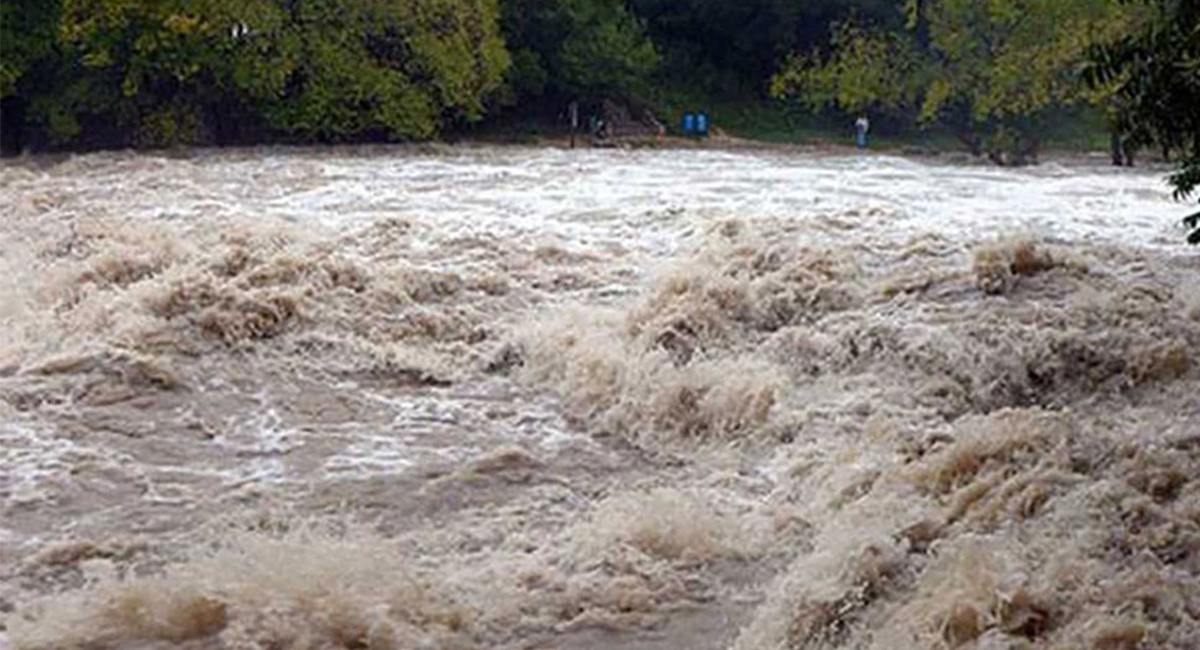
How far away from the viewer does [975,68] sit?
22.8 m

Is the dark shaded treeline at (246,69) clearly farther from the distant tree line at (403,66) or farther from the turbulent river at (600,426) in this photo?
the turbulent river at (600,426)

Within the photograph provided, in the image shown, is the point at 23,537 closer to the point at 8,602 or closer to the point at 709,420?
the point at 8,602

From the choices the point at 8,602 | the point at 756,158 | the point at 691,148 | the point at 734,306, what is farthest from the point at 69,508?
the point at 691,148

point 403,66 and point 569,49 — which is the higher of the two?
point 569,49

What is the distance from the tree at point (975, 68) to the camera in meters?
21.9

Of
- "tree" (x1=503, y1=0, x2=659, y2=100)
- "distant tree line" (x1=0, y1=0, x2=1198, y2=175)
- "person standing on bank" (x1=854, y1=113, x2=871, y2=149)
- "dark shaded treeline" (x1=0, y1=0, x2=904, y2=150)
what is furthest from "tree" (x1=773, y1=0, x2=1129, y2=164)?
"dark shaded treeline" (x1=0, y1=0, x2=904, y2=150)

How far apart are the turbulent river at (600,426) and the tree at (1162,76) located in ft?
5.10

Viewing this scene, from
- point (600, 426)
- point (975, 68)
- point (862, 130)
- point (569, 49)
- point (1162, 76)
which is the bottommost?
point (600, 426)

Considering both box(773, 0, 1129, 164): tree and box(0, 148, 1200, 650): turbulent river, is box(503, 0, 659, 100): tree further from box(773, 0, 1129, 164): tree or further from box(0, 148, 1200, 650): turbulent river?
box(0, 148, 1200, 650): turbulent river

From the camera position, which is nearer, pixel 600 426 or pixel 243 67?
pixel 600 426

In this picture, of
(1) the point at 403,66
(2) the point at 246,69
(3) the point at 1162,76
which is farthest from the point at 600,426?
(1) the point at 403,66

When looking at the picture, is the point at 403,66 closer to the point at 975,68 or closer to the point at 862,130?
the point at 862,130

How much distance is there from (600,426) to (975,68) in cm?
1607

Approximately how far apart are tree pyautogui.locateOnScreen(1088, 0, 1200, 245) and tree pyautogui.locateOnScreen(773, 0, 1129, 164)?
52.0 feet
